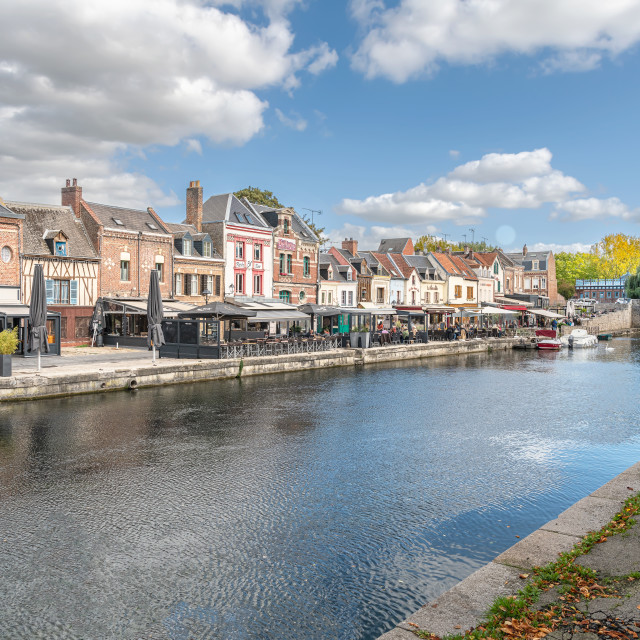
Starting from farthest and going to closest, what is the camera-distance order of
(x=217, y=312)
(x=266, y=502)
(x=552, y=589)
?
(x=217, y=312), (x=266, y=502), (x=552, y=589)

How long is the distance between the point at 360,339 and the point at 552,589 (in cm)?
3271

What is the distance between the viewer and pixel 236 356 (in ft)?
96.8

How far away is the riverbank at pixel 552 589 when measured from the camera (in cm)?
586

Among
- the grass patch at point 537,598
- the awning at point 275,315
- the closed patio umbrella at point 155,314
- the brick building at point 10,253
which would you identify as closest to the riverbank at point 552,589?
the grass patch at point 537,598

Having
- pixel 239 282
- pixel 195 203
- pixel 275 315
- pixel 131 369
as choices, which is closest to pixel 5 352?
pixel 131 369

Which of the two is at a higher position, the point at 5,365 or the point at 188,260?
the point at 188,260

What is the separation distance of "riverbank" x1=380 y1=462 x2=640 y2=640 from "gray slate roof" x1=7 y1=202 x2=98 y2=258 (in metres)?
30.9

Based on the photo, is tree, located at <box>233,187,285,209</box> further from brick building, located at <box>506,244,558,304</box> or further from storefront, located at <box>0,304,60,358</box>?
brick building, located at <box>506,244,558,304</box>

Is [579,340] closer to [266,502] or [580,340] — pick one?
[580,340]

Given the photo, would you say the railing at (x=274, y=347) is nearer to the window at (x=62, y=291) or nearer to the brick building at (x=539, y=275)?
the window at (x=62, y=291)

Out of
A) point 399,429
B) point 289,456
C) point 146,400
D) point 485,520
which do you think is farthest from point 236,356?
point 485,520

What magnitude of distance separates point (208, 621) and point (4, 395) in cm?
1592

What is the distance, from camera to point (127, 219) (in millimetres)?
A: 38250

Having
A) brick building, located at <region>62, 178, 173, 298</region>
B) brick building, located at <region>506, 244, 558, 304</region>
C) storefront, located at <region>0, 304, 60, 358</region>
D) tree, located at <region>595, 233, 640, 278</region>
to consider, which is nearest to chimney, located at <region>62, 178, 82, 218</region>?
brick building, located at <region>62, 178, 173, 298</region>
